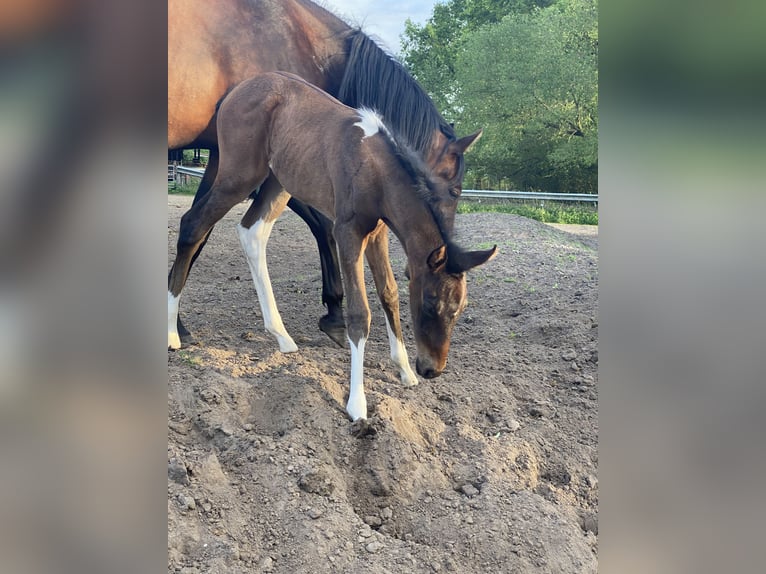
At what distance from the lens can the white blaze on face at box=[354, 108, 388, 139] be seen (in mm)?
3264

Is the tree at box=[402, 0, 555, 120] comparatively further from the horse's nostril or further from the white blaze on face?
the horse's nostril

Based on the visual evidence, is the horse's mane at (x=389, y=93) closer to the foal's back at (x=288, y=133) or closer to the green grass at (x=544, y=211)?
the foal's back at (x=288, y=133)

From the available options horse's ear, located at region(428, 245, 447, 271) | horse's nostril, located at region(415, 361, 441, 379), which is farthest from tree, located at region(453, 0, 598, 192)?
horse's nostril, located at region(415, 361, 441, 379)

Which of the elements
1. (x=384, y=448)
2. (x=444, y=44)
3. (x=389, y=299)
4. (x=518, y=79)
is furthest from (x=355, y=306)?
(x=518, y=79)

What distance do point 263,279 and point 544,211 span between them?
11.9 feet

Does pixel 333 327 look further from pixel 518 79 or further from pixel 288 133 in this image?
pixel 518 79

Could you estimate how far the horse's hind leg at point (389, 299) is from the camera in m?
3.55
